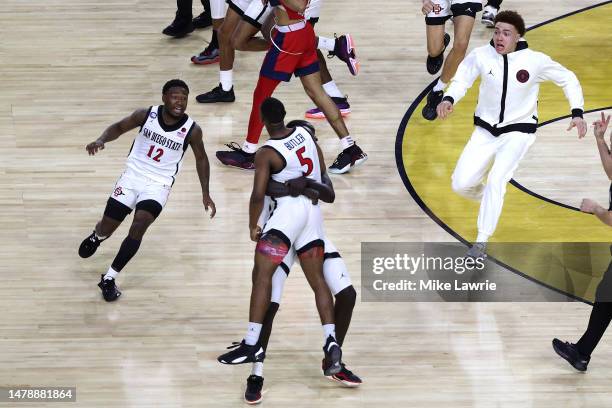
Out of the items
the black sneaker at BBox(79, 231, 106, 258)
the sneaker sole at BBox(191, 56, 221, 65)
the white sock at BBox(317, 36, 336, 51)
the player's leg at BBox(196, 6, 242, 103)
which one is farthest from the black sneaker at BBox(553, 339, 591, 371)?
the sneaker sole at BBox(191, 56, 221, 65)

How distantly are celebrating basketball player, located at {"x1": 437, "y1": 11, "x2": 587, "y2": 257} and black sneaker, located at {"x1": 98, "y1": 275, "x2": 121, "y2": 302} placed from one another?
2.57 m

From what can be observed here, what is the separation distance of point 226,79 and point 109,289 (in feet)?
10.8

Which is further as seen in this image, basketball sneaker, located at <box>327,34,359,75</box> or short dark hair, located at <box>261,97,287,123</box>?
basketball sneaker, located at <box>327,34,359,75</box>

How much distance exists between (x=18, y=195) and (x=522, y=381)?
442cm

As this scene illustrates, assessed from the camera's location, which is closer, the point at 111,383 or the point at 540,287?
the point at 111,383

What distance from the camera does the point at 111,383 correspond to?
7.21 metres

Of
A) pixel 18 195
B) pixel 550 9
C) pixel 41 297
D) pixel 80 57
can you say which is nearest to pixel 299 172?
pixel 41 297

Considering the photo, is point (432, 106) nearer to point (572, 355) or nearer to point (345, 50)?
point (345, 50)

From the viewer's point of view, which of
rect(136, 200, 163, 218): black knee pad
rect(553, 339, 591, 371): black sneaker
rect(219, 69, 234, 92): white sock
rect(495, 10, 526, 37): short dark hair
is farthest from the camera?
rect(219, 69, 234, 92): white sock

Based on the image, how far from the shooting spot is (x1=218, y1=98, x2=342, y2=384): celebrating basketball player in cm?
690

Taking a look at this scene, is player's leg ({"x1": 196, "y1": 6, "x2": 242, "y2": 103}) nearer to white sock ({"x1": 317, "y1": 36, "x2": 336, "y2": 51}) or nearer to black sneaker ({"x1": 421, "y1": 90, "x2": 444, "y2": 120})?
white sock ({"x1": 317, "y1": 36, "x2": 336, "y2": 51})

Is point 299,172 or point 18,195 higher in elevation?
point 299,172

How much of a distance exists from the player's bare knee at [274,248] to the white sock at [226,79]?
4.03 metres

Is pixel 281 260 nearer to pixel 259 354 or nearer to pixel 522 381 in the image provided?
pixel 259 354
